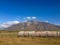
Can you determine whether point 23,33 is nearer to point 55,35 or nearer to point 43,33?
point 43,33

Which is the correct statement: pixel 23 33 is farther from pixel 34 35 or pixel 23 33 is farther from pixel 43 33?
pixel 43 33

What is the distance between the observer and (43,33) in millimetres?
35281

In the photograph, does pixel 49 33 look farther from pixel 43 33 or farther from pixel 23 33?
pixel 23 33

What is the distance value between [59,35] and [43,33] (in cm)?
420

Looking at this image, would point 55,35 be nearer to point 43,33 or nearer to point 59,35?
point 59,35

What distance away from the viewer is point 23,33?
36625mm

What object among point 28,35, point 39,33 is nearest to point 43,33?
point 39,33

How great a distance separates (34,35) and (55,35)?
5.48 meters

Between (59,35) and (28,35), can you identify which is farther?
(28,35)

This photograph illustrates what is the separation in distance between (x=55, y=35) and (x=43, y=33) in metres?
3.18

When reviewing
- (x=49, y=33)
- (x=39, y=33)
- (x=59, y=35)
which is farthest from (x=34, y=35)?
(x=59, y=35)

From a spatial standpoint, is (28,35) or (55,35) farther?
(28,35)

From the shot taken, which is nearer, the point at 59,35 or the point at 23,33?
the point at 59,35

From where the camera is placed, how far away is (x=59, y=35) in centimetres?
3366
